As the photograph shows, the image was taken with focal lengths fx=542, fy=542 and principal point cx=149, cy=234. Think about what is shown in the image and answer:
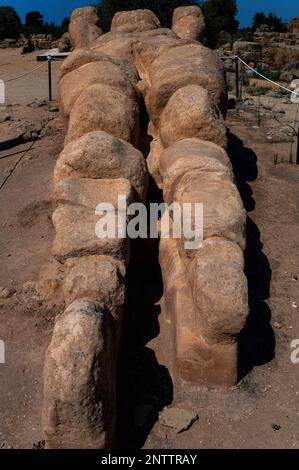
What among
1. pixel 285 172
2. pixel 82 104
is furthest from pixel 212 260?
pixel 285 172

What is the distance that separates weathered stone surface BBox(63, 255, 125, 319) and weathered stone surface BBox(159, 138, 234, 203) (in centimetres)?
115

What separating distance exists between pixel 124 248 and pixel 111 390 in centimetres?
118

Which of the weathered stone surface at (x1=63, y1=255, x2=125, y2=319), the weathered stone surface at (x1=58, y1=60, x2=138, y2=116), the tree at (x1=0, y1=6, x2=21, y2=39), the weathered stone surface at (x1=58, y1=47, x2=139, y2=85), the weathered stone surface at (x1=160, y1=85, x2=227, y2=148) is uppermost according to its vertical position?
the tree at (x1=0, y1=6, x2=21, y2=39)

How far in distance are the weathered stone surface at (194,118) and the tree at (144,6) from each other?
14.0 m

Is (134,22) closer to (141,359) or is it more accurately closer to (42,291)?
(42,291)

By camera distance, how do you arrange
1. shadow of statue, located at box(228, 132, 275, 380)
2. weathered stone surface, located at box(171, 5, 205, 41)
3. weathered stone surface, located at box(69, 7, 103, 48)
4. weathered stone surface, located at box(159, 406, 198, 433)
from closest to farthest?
weathered stone surface, located at box(159, 406, 198, 433)
shadow of statue, located at box(228, 132, 275, 380)
weathered stone surface, located at box(171, 5, 205, 41)
weathered stone surface, located at box(69, 7, 103, 48)

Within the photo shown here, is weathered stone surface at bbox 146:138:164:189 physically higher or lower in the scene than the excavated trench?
higher

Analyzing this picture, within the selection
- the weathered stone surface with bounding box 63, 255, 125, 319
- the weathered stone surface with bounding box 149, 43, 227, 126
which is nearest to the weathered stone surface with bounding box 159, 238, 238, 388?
the weathered stone surface with bounding box 63, 255, 125, 319

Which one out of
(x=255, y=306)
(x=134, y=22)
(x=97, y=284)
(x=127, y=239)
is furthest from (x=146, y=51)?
(x=97, y=284)

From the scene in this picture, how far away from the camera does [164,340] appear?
4.25 metres

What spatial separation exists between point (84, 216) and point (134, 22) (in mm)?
5507

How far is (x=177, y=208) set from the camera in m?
4.30

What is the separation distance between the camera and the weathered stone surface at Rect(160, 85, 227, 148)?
5.29 meters

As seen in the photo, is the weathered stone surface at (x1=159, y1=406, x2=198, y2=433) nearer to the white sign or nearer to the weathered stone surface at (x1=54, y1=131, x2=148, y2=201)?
the weathered stone surface at (x1=54, y1=131, x2=148, y2=201)
